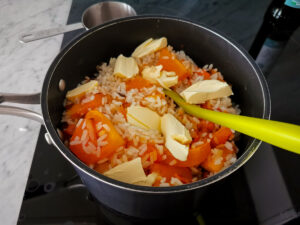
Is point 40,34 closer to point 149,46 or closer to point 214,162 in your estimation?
point 149,46

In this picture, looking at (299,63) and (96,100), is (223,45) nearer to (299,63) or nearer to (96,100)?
(96,100)

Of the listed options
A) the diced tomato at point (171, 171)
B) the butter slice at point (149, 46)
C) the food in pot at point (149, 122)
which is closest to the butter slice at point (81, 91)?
the food in pot at point (149, 122)

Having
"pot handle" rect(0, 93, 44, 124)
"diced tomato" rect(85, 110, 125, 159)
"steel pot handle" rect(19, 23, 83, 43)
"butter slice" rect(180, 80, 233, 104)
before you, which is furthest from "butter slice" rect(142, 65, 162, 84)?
"steel pot handle" rect(19, 23, 83, 43)

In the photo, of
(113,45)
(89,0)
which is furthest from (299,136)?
(89,0)

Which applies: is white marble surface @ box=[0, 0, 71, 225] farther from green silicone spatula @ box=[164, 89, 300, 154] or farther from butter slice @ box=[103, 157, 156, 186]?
green silicone spatula @ box=[164, 89, 300, 154]

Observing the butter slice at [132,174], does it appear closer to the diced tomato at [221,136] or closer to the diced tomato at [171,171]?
the diced tomato at [171,171]

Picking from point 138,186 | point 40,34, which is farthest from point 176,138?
point 40,34
